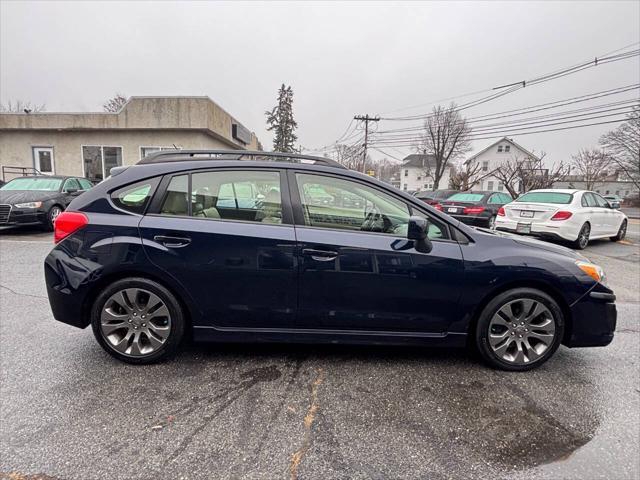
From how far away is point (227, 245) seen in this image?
264 cm

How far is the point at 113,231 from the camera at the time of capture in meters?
2.68

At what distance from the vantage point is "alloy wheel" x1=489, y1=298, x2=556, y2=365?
2795mm

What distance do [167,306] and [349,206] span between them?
1677 millimetres

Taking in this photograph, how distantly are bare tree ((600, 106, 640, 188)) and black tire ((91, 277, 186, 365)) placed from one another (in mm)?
47727

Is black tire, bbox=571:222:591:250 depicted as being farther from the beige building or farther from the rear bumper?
the beige building

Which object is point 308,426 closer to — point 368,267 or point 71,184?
point 368,267

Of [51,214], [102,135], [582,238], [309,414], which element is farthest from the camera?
[102,135]

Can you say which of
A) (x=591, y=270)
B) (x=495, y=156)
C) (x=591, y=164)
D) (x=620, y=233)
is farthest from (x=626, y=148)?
(x=591, y=270)

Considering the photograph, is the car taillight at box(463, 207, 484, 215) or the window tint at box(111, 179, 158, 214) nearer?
the window tint at box(111, 179, 158, 214)

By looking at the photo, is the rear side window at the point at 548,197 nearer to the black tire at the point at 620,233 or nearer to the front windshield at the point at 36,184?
the black tire at the point at 620,233

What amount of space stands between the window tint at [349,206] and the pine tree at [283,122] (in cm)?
4648

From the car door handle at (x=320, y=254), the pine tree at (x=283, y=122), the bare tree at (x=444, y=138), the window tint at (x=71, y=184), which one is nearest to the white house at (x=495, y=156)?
the bare tree at (x=444, y=138)

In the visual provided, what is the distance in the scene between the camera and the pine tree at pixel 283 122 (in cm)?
4765

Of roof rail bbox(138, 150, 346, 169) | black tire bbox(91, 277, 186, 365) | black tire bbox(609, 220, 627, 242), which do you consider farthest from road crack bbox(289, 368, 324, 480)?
black tire bbox(609, 220, 627, 242)
